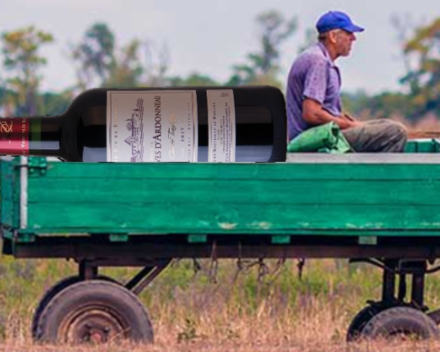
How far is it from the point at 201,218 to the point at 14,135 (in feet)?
3.45

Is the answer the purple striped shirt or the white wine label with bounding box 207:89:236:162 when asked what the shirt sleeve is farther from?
the white wine label with bounding box 207:89:236:162

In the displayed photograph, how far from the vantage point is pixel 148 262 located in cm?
884

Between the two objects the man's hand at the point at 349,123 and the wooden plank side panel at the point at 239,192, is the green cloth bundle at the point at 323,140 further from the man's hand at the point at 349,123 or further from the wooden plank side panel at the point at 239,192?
the wooden plank side panel at the point at 239,192

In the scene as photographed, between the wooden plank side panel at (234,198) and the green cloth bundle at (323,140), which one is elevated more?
the green cloth bundle at (323,140)

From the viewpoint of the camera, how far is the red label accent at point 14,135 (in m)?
8.20

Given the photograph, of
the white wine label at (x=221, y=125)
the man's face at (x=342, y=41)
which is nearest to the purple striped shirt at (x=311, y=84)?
the man's face at (x=342, y=41)

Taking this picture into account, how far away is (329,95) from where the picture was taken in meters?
9.27

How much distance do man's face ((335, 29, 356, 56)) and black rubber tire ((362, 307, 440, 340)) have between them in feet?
5.14

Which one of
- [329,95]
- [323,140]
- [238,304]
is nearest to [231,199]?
[323,140]

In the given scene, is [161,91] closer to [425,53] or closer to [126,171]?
[126,171]

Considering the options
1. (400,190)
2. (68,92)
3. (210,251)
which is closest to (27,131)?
(210,251)

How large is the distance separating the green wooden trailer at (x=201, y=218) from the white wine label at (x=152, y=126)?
69 mm

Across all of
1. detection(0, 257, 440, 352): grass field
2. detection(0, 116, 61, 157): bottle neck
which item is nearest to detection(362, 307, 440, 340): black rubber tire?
detection(0, 257, 440, 352): grass field

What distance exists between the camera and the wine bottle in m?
8.20
